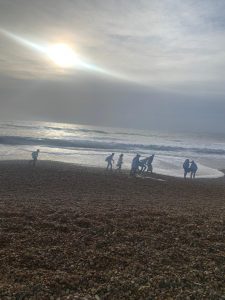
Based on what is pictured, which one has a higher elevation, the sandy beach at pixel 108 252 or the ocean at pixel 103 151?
the ocean at pixel 103 151

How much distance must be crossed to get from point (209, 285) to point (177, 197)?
11.1 m

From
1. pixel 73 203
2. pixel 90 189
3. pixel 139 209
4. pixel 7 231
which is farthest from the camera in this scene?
pixel 90 189

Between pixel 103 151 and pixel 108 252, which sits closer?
pixel 108 252

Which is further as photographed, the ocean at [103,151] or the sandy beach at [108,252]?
the ocean at [103,151]

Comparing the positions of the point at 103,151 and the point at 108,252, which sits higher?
the point at 103,151

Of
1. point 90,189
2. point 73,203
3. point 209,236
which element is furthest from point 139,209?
point 90,189

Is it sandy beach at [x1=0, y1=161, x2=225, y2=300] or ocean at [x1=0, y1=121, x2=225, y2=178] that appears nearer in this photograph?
sandy beach at [x1=0, y1=161, x2=225, y2=300]

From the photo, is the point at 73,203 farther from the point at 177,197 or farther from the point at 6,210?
the point at 177,197

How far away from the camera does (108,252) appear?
290 inches

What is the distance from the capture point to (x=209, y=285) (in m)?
5.97

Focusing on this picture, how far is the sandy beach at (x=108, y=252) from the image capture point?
575cm

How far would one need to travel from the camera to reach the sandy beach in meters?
5.75

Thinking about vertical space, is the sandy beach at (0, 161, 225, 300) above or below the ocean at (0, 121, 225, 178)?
below

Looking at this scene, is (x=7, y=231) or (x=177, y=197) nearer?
(x=7, y=231)
